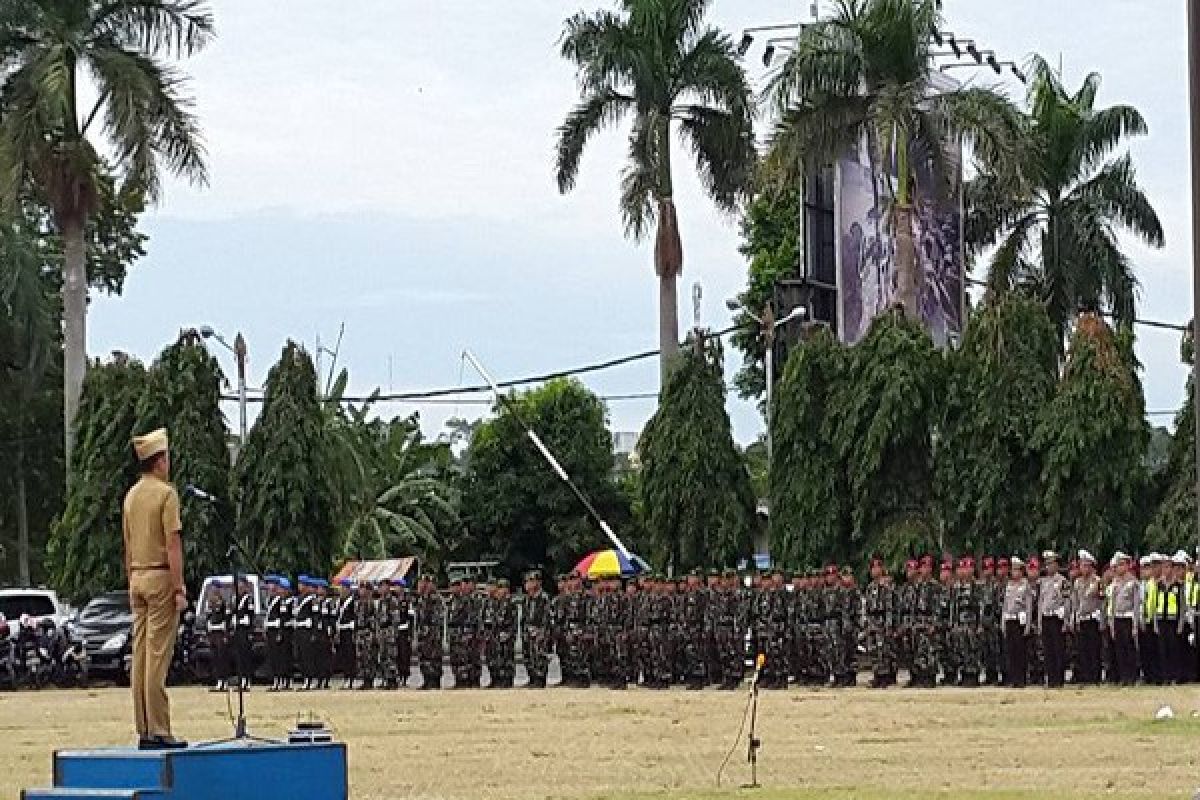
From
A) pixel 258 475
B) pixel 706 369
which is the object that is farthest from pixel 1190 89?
pixel 258 475

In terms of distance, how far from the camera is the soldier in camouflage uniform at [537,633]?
120 feet

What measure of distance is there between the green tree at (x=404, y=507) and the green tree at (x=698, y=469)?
20.0 m

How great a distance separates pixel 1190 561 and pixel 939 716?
7630 millimetres

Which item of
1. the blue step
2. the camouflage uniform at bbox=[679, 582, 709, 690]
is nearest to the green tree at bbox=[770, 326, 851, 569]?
the camouflage uniform at bbox=[679, 582, 709, 690]

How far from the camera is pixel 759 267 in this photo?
240 ft

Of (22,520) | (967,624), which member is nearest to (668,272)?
(967,624)

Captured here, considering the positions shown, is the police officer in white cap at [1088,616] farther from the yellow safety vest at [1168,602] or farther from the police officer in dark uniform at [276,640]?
the police officer in dark uniform at [276,640]

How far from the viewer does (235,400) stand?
50.8 meters

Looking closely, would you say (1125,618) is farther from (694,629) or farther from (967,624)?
(694,629)

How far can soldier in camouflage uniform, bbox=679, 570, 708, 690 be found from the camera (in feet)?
115

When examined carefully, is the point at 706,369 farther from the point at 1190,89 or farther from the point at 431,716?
the point at 1190,89

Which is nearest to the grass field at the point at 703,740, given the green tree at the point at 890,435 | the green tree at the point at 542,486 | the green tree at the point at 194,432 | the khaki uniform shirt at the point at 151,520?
the khaki uniform shirt at the point at 151,520

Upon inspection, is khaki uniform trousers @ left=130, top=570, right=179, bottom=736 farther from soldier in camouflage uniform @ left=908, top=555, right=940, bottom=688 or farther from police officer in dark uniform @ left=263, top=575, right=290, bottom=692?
police officer in dark uniform @ left=263, top=575, right=290, bottom=692

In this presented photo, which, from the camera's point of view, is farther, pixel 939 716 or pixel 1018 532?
pixel 1018 532
